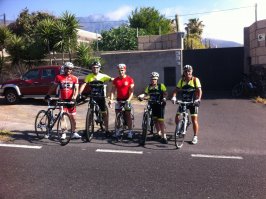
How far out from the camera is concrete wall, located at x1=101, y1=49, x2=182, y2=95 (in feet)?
65.4

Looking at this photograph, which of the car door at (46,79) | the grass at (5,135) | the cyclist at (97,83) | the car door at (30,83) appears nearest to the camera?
the grass at (5,135)

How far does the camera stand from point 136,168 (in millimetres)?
7176

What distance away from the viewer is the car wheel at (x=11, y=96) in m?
16.7

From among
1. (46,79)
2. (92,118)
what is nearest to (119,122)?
(92,118)

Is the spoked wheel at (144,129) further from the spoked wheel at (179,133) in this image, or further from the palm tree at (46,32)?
the palm tree at (46,32)

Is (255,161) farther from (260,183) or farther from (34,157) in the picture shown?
(34,157)

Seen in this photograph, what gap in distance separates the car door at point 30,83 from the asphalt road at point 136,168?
18.5 ft

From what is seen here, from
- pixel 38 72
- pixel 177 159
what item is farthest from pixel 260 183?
pixel 38 72

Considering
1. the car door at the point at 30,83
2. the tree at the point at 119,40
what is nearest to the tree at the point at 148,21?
the tree at the point at 119,40

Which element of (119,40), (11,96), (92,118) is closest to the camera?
(92,118)

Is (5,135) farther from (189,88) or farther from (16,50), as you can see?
(16,50)

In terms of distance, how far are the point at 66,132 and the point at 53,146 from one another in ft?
2.73

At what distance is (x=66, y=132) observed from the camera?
31.9 ft

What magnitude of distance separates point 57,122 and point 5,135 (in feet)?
5.05
